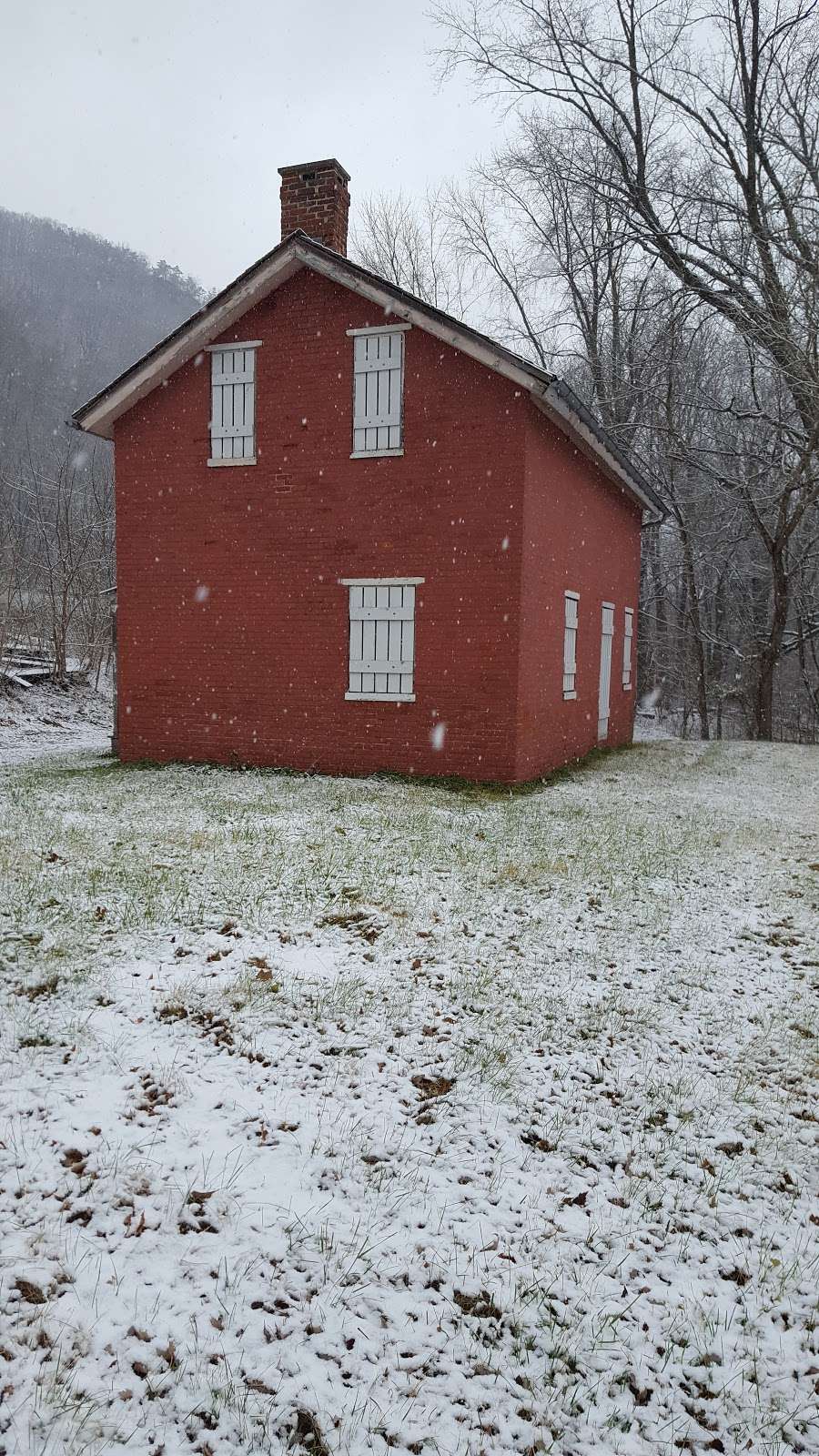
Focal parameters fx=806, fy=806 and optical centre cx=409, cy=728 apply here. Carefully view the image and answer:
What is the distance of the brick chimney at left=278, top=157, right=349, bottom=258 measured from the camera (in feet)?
42.0

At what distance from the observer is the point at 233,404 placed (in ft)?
41.4

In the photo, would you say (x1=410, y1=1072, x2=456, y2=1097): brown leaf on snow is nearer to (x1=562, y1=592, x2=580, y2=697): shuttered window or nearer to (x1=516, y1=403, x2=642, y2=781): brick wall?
(x1=516, y1=403, x2=642, y2=781): brick wall

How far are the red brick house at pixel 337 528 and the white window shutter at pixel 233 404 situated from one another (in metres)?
0.03

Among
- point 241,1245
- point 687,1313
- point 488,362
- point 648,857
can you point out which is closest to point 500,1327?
point 687,1313

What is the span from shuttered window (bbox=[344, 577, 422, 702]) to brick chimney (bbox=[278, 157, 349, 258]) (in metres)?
5.80

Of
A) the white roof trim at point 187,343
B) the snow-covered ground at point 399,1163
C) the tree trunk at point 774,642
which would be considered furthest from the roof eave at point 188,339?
the tree trunk at point 774,642

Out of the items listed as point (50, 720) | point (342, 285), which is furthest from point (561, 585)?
point (50, 720)

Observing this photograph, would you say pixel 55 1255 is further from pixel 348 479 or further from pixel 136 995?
pixel 348 479

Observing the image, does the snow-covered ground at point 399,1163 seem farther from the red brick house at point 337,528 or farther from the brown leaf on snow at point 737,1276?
the red brick house at point 337,528

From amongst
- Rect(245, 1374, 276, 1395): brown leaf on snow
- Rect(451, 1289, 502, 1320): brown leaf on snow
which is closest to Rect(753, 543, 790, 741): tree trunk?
Rect(451, 1289, 502, 1320): brown leaf on snow

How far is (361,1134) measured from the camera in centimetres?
341

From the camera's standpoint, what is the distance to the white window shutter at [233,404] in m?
12.5

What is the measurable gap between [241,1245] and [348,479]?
35.0ft

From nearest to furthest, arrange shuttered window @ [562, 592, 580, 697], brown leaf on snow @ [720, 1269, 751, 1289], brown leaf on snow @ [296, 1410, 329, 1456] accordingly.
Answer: brown leaf on snow @ [296, 1410, 329, 1456], brown leaf on snow @ [720, 1269, 751, 1289], shuttered window @ [562, 592, 580, 697]
